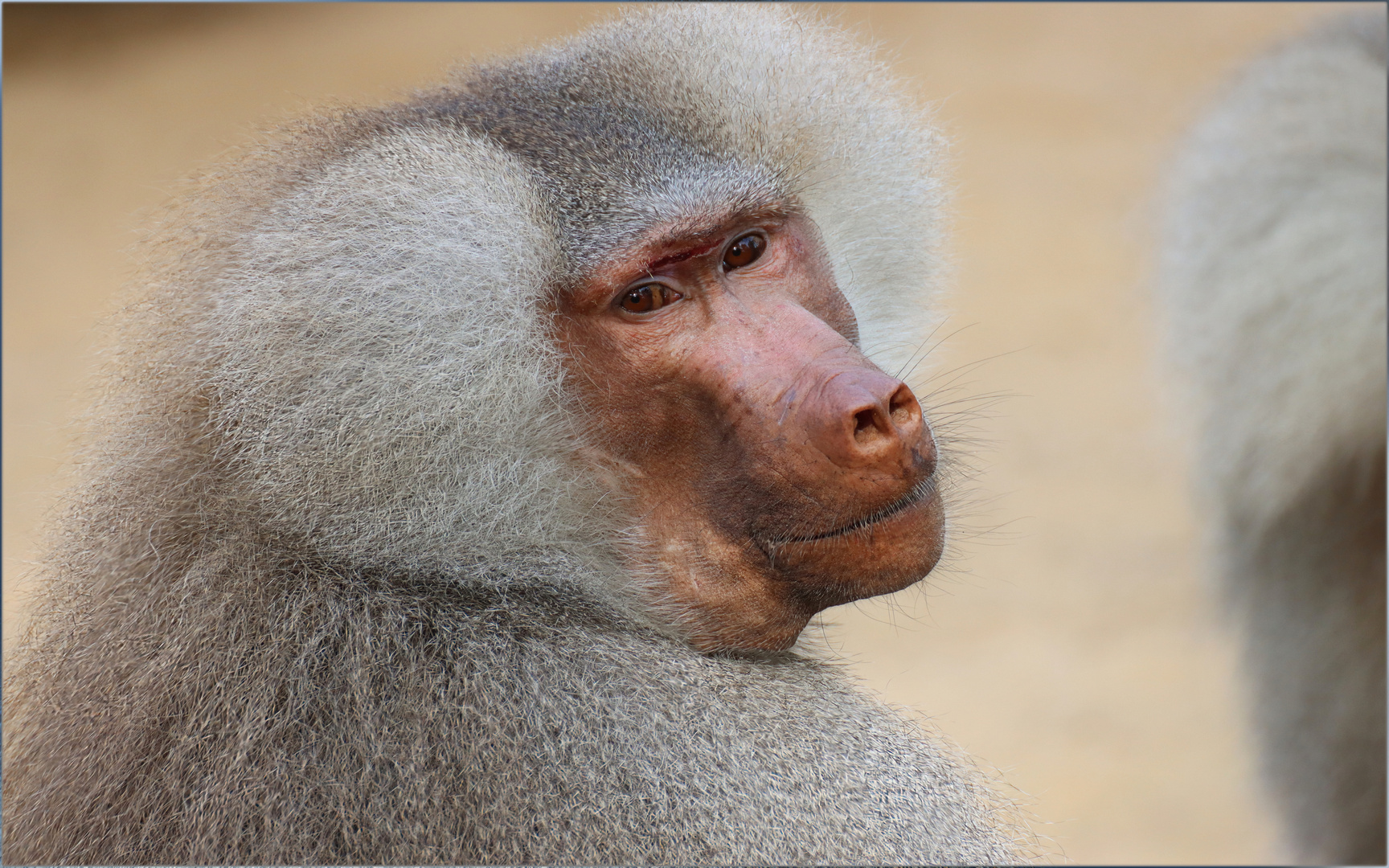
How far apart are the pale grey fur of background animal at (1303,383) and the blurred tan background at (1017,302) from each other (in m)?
0.16

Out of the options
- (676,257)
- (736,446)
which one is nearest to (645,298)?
(676,257)

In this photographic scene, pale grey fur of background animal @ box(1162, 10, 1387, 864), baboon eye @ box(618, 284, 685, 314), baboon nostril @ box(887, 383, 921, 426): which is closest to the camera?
baboon nostril @ box(887, 383, 921, 426)

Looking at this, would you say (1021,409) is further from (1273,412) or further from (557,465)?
(557,465)

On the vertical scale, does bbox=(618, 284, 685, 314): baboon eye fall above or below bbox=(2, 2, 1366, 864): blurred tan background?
above

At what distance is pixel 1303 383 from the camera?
2.19m

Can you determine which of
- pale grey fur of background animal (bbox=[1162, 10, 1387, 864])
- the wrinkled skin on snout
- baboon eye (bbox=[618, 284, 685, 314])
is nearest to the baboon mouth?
the wrinkled skin on snout

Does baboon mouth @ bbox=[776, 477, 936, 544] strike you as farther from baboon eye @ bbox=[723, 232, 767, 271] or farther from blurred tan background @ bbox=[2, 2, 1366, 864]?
baboon eye @ bbox=[723, 232, 767, 271]

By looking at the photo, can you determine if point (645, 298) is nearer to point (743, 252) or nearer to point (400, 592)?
point (743, 252)

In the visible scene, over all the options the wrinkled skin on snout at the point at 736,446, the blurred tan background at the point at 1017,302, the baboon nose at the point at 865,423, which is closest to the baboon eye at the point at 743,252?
the wrinkled skin on snout at the point at 736,446

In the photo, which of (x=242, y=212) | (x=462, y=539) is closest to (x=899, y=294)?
(x=462, y=539)

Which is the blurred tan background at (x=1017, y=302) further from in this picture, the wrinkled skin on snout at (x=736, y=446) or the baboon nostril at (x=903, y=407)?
the baboon nostril at (x=903, y=407)

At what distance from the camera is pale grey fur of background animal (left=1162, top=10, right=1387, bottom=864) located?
217 centimetres

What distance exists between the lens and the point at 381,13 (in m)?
6.74

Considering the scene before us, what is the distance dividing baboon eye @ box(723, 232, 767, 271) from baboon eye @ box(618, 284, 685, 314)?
0.29 ft
